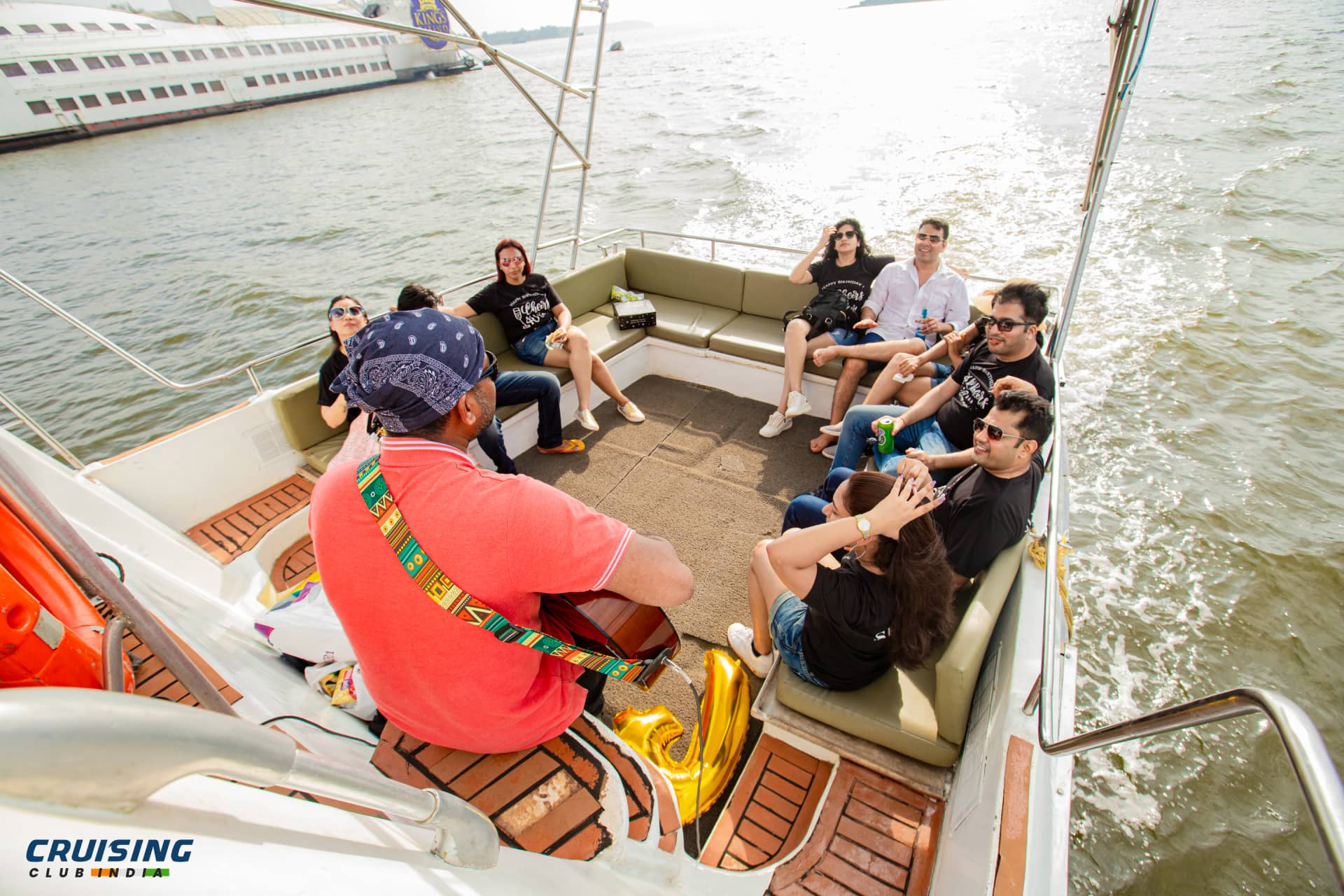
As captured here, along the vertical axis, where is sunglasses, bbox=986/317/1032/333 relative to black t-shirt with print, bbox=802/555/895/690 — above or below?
above

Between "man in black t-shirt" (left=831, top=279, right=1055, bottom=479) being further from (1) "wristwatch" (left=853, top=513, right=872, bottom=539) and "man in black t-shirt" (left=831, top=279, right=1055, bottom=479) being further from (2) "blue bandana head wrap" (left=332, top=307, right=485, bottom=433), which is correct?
(2) "blue bandana head wrap" (left=332, top=307, right=485, bottom=433)

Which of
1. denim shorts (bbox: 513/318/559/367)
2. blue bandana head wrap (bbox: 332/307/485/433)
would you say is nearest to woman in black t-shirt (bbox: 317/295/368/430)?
denim shorts (bbox: 513/318/559/367)

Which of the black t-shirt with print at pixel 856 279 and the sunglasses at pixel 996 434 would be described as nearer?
the sunglasses at pixel 996 434

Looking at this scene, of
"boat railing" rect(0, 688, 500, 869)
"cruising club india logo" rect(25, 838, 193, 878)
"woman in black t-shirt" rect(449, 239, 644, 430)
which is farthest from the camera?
"woman in black t-shirt" rect(449, 239, 644, 430)

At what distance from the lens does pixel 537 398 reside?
362 centimetres

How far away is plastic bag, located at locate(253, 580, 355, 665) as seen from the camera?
1.85 m

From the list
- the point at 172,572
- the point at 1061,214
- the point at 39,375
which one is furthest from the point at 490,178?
the point at 172,572

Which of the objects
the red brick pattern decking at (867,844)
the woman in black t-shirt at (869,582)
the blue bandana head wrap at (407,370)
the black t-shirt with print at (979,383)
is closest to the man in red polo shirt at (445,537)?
the blue bandana head wrap at (407,370)

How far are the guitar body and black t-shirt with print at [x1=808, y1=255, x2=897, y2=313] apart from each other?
3.01m

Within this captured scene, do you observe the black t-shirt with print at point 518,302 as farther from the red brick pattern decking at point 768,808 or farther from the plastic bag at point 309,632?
the red brick pattern decking at point 768,808

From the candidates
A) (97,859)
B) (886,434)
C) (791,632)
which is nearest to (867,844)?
(791,632)

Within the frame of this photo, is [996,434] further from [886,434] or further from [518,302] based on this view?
[518,302]

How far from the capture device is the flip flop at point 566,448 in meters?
3.80

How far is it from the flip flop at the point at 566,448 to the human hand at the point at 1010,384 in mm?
2377
